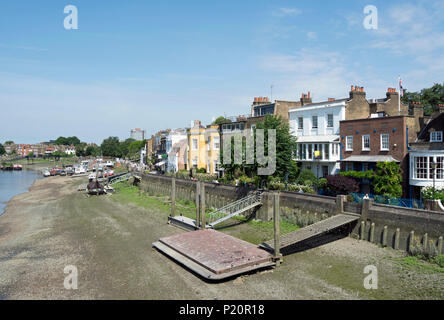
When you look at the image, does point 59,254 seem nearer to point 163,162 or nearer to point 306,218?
point 306,218

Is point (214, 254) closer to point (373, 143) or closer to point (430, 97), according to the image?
point (373, 143)

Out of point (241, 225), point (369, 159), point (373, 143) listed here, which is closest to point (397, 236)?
point (369, 159)

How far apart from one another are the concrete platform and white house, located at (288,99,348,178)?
16.1 meters

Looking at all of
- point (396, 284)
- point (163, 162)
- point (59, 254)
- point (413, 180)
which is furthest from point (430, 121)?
point (163, 162)

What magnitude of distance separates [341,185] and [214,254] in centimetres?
1358

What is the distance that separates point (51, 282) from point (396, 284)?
51.6 ft

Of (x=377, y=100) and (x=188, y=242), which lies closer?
(x=188, y=242)

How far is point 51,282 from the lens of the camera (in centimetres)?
1592

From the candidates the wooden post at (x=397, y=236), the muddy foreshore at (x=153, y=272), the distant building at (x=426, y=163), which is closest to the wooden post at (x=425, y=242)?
the wooden post at (x=397, y=236)

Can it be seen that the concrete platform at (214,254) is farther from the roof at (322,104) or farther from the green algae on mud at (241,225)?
the roof at (322,104)

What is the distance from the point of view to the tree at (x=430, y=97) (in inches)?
1908

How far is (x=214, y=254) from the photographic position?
17672 mm

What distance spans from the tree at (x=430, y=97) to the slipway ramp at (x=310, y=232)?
34801mm

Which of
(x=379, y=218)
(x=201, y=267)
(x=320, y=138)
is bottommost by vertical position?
(x=201, y=267)
